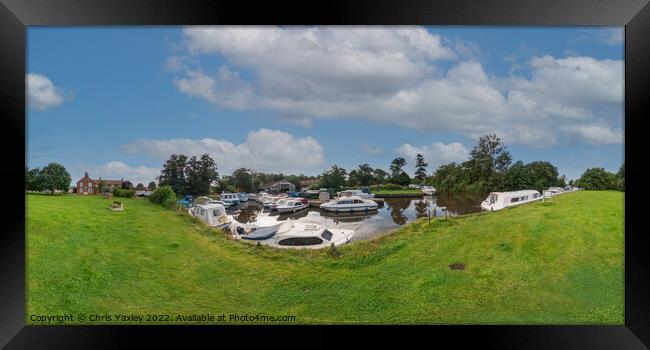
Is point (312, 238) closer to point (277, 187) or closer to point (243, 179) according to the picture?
point (277, 187)

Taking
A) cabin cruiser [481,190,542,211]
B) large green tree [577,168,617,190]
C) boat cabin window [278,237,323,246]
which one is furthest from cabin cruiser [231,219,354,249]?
large green tree [577,168,617,190]

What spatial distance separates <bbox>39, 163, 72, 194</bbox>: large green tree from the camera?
9.91 feet

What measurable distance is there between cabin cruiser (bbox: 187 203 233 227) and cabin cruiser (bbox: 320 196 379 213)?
0.91m

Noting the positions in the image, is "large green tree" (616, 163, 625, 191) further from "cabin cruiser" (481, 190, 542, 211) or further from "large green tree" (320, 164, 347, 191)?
"large green tree" (320, 164, 347, 191)

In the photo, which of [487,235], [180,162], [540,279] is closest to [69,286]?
[180,162]

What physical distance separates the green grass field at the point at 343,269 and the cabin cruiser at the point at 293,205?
38cm

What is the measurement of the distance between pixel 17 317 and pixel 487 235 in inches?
160

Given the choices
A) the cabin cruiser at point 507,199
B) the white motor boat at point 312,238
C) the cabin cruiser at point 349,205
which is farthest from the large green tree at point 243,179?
the cabin cruiser at point 507,199

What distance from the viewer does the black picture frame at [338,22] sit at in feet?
8.25

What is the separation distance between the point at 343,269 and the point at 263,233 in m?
0.81

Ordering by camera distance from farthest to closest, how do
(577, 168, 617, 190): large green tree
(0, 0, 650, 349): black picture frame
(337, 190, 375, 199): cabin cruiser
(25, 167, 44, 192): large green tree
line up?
(337, 190, 375, 199): cabin cruiser → (577, 168, 617, 190): large green tree → (25, 167, 44, 192): large green tree → (0, 0, 650, 349): black picture frame

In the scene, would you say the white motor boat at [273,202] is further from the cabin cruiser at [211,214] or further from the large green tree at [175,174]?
the large green tree at [175,174]

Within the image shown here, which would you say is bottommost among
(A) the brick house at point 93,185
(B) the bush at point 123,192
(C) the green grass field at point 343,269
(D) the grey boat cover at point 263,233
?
(C) the green grass field at point 343,269

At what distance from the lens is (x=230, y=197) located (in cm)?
324
